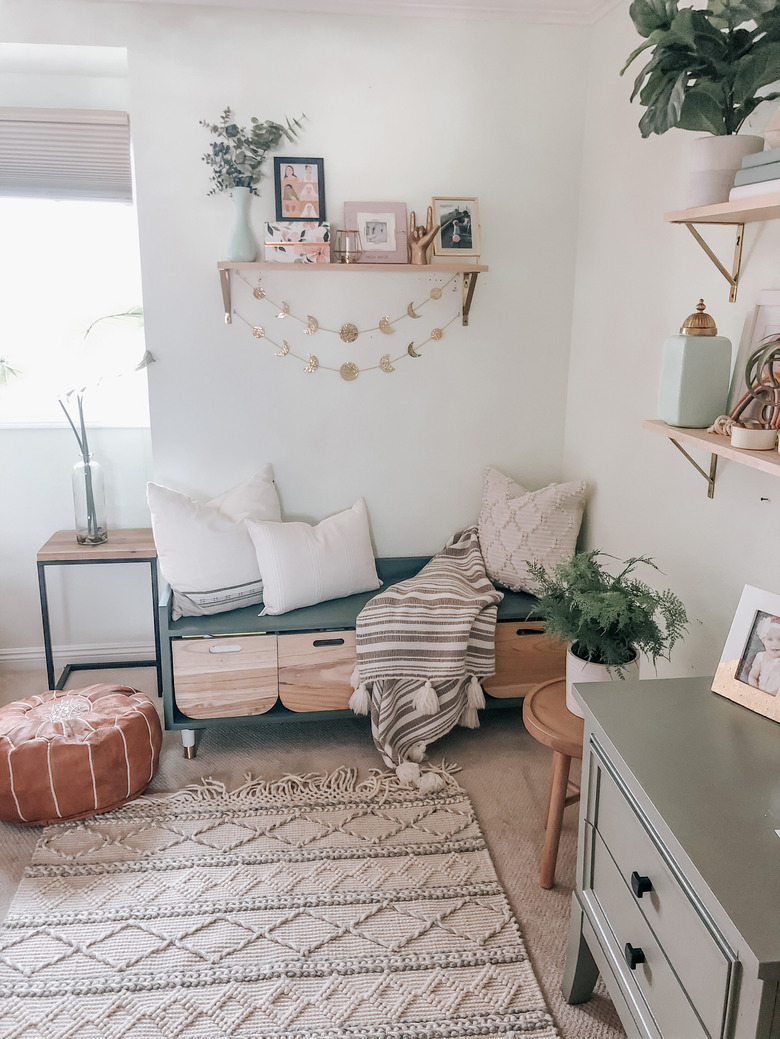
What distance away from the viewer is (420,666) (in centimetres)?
267

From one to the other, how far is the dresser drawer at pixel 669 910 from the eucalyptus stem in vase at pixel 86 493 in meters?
2.16

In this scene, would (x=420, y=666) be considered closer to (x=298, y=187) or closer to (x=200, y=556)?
(x=200, y=556)

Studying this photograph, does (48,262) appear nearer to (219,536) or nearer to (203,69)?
(203,69)

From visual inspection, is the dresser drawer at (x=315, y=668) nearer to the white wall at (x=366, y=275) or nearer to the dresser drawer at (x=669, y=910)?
the white wall at (x=366, y=275)

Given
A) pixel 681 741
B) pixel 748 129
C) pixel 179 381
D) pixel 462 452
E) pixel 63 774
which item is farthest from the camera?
pixel 462 452

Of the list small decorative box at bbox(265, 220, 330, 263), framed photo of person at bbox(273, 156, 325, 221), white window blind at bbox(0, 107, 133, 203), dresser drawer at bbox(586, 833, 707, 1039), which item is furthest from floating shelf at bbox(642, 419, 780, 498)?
white window blind at bbox(0, 107, 133, 203)

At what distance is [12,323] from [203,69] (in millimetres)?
1235

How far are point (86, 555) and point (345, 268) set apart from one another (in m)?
1.38

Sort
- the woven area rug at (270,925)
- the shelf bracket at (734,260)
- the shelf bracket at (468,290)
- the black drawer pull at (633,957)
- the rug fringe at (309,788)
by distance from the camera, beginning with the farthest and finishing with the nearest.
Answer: the shelf bracket at (468,290) → the rug fringe at (309,788) → the shelf bracket at (734,260) → the woven area rug at (270,925) → the black drawer pull at (633,957)

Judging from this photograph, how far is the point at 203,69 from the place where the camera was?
2.71 meters

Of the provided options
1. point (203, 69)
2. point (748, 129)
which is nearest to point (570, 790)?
point (748, 129)

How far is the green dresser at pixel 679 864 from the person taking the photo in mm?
1089

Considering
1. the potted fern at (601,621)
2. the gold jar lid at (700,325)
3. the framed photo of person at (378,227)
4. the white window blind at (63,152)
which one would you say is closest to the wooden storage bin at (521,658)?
the potted fern at (601,621)

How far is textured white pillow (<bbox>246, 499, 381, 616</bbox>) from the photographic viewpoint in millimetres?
2783
